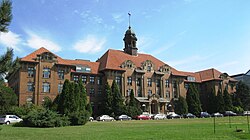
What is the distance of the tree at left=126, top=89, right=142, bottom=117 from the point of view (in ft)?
193

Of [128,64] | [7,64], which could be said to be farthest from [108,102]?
[7,64]

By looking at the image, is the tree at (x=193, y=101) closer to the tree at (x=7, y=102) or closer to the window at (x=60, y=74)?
the window at (x=60, y=74)

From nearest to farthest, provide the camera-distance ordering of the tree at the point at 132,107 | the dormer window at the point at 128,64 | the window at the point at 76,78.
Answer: the tree at the point at 132,107
the window at the point at 76,78
the dormer window at the point at 128,64

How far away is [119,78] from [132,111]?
32.7ft

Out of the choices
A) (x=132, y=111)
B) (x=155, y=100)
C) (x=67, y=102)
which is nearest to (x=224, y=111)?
(x=155, y=100)

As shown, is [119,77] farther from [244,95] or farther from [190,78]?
[244,95]

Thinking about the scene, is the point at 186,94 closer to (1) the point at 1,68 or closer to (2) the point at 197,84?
(2) the point at 197,84

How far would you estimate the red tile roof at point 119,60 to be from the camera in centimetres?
6531

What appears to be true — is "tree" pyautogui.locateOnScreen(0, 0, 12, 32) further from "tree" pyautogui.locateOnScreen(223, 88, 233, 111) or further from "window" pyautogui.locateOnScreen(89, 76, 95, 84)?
"tree" pyautogui.locateOnScreen(223, 88, 233, 111)

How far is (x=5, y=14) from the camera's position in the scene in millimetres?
9375

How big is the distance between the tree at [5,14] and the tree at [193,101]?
64626mm

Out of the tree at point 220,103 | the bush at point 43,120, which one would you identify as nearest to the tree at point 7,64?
the bush at point 43,120

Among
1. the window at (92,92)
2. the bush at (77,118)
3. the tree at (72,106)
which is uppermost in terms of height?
the window at (92,92)

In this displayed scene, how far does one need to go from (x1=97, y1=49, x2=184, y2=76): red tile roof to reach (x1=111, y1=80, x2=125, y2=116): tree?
5.44 meters
